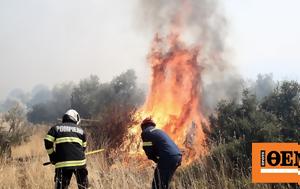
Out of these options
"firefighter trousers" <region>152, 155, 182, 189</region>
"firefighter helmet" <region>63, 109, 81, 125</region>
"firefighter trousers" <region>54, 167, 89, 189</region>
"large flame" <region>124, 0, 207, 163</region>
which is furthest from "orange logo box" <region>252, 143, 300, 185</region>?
"large flame" <region>124, 0, 207, 163</region>

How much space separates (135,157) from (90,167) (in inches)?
123

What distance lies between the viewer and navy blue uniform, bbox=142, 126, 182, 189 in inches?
369

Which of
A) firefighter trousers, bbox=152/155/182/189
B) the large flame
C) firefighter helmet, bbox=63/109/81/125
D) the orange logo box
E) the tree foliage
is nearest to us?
the orange logo box

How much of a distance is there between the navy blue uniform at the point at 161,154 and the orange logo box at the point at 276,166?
1660 millimetres

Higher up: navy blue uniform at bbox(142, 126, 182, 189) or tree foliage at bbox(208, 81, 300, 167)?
tree foliage at bbox(208, 81, 300, 167)

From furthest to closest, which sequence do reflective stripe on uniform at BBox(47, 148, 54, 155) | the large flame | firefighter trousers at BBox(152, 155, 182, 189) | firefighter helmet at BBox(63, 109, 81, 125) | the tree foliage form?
the large flame < the tree foliage < firefighter helmet at BBox(63, 109, 81, 125) < reflective stripe on uniform at BBox(47, 148, 54, 155) < firefighter trousers at BBox(152, 155, 182, 189)

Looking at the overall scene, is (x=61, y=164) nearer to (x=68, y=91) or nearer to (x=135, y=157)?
(x=135, y=157)

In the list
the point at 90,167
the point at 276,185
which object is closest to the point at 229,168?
the point at 276,185

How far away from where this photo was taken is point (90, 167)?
12.2 metres

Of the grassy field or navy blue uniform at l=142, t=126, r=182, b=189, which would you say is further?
navy blue uniform at l=142, t=126, r=182, b=189

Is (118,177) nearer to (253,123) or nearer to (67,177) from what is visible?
(67,177)

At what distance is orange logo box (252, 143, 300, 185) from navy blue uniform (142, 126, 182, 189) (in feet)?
5.45

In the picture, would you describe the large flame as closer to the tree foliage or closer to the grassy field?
the tree foliage

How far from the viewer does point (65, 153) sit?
9531mm
